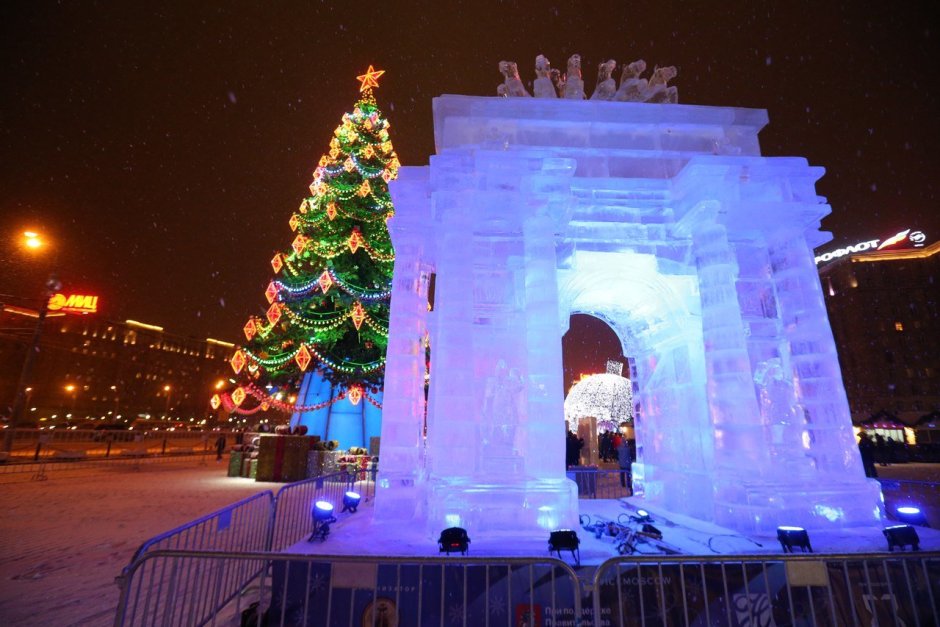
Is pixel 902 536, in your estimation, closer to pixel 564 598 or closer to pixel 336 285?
pixel 564 598

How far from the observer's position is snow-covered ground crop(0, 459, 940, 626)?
5.62m

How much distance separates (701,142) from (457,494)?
8.13 metres

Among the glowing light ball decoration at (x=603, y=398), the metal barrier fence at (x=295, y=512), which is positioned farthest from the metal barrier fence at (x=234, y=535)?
the glowing light ball decoration at (x=603, y=398)

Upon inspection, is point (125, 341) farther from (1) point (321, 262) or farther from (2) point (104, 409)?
(1) point (321, 262)

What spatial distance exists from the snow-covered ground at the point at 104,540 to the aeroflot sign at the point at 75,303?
49.3ft

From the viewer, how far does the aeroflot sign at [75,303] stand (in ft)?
86.4

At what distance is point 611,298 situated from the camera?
10148mm

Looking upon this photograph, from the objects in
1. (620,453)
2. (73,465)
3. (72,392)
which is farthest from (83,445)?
(72,392)

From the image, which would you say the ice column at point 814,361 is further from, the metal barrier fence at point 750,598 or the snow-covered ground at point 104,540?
the metal barrier fence at point 750,598

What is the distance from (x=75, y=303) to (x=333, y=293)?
1943 centimetres

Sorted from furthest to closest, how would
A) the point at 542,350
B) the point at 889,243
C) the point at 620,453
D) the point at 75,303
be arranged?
the point at 889,243 → the point at 75,303 → the point at 620,453 → the point at 542,350

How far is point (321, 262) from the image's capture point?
65.4 feet

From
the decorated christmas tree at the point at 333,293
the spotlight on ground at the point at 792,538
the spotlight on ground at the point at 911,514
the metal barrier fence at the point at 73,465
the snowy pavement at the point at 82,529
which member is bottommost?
the snowy pavement at the point at 82,529

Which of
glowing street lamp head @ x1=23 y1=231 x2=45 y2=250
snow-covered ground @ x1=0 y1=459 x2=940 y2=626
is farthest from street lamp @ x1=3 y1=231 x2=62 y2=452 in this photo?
snow-covered ground @ x1=0 y1=459 x2=940 y2=626
